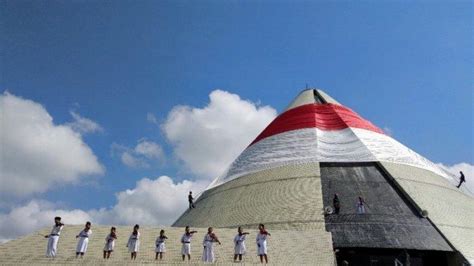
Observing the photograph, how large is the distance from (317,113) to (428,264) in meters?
18.3

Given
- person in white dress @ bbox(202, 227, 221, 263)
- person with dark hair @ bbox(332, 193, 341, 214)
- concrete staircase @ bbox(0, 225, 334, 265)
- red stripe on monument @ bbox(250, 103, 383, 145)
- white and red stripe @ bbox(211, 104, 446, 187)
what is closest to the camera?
person in white dress @ bbox(202, 227, 221, 263)

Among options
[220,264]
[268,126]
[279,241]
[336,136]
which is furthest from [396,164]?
[220,264]

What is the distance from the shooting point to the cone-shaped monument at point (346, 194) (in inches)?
854

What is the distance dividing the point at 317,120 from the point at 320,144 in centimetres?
423

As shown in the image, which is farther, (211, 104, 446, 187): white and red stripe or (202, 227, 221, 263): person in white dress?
(211, 104, 446, 187): white and red stripe

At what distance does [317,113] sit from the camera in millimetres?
37812

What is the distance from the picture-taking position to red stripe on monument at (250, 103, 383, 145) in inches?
1417

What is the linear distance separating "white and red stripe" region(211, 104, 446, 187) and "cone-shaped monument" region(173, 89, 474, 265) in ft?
0.25

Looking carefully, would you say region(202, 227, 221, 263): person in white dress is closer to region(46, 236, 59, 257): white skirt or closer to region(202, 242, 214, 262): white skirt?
region(202, 242, 214, 262): white skirt

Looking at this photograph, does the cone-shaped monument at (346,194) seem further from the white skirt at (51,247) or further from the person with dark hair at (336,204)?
the white skirt at (51,247)

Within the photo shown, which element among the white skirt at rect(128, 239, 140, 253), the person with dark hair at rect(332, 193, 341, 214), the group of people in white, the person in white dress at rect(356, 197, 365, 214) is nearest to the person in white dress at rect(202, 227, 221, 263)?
the group of people in white

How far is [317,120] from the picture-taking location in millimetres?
36625

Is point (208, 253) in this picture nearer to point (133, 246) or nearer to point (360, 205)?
point (133, 246)

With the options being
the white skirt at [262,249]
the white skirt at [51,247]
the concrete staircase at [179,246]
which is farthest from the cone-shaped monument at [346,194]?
the white skirt at [51,247]
